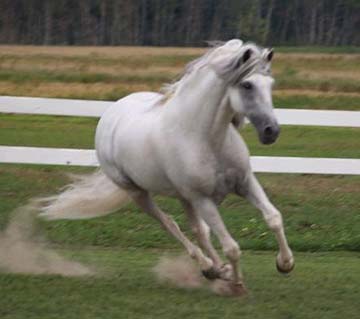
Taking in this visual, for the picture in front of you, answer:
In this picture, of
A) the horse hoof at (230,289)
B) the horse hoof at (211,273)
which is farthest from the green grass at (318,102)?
the horse hoof at (230,289)

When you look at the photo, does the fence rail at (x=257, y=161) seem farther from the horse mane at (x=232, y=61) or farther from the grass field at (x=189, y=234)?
the horse mane at (x=232, y=61)

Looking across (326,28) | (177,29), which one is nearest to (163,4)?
(177,29)

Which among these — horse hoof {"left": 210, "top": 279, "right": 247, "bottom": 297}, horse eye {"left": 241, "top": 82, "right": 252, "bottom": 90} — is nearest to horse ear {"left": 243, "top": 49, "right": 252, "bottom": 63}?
horse eye {"left": 241, "top": 82, "right": 252, "bottom": 90}

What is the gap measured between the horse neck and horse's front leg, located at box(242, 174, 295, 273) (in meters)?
0.42

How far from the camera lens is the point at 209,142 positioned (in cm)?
714

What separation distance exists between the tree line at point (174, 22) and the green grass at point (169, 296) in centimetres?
4828

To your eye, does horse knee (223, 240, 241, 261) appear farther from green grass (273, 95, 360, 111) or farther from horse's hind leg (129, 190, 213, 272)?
green grass (273, 95, 360, 111)

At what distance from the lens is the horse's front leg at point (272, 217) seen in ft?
23.4

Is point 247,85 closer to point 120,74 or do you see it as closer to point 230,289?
point 230,289

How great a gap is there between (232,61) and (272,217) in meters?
1.06

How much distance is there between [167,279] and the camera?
809 cm

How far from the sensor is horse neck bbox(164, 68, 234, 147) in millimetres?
7102

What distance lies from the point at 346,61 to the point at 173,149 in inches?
1334

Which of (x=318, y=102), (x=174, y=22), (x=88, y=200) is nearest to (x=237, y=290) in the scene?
(x=88, y=200)
